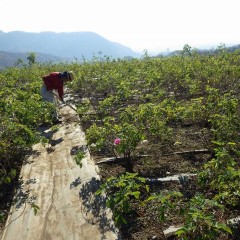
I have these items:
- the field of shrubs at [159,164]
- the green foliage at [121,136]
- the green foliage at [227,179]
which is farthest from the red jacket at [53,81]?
the green foliage at [227,179]

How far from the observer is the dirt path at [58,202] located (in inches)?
169

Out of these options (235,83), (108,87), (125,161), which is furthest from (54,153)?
(235,83)

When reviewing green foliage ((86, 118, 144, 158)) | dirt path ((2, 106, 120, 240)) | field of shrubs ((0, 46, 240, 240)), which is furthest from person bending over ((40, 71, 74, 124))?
green foliage ((86, 118, 144, 158))

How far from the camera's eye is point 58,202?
5.02 m

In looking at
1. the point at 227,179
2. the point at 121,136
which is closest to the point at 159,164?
the point at 121,136

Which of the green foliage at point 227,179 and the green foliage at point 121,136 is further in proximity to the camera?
the green foliage at point 121,136

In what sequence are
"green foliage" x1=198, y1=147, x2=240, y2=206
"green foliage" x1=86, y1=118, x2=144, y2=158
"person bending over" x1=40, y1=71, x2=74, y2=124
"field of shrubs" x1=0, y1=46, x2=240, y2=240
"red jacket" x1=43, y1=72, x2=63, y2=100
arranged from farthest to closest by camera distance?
"red jacket" x1=43, y1=72, x2=63, y2=100 → "person bending over" x1=40, y1=71, x2=74, y2=124 → "green foliage" x1=86, y1=118, x2=144, y2=158 → "green foliage" x1=198, y1=147, x2=240, y2=206 → "field of shrubs" x1=0, y1=46, x2=240, y2=240

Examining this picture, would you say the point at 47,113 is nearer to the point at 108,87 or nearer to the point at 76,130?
the point at 76,130

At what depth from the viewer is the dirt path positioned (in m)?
4.30

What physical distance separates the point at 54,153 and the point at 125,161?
5.75 feet

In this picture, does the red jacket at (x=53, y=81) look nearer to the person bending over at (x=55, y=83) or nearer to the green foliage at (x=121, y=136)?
the person bending over at (x=55, y=83)

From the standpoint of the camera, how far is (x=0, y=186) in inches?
233

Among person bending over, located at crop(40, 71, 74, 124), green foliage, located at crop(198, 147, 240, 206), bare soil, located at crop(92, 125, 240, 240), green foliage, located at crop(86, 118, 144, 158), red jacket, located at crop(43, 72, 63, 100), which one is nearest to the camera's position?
green foliage, located at crop(198, 147, 240, 206)

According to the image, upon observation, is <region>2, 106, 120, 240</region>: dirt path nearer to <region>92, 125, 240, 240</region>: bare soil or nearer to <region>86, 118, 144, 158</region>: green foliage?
<region>92, 125, 240, 240</region>: bare soil
